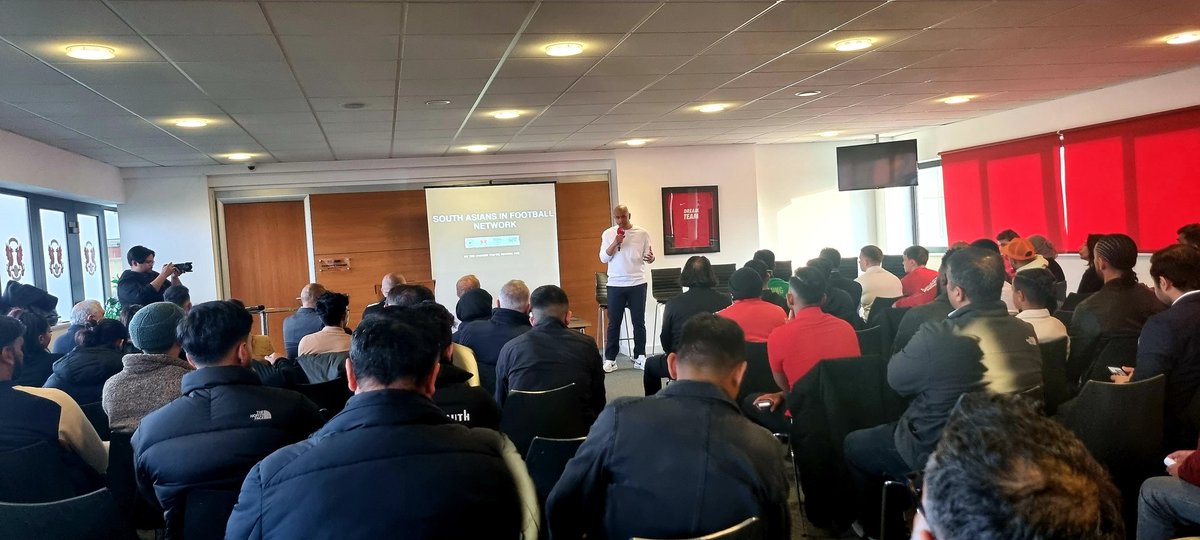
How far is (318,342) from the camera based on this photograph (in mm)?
3961

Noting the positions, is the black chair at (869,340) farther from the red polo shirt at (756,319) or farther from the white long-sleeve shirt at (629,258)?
the white long-sleeve shirt at (629,258)

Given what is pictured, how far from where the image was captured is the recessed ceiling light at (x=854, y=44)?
4.74 meters

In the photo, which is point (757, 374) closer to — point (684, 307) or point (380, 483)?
Answer: point (684, 307)

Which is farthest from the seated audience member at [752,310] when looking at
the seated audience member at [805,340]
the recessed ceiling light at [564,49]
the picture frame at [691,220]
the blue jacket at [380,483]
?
the picture frame at [691,220]

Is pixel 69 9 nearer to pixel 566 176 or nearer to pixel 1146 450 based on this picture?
pixel 1146 450

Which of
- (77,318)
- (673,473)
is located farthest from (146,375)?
(77,318)

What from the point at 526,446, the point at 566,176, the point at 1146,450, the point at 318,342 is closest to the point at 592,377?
the point at 526,446

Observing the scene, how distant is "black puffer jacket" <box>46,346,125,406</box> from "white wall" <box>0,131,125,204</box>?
135 inches

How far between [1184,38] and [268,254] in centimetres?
929

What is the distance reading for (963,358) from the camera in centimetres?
274

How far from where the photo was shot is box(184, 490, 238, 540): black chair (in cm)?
210

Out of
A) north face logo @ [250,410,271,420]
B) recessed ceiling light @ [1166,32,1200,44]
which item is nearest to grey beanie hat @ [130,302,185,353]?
north face logo @ [250,410,271,420]

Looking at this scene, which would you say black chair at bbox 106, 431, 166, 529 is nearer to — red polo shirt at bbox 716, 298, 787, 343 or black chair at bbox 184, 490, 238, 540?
black chair at bbox 184, 490, 238, 540

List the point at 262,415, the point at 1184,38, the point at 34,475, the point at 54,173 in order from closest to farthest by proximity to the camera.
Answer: the point at 262,415, the point at 34,475, the point at 1184,38, the point at 54,173
